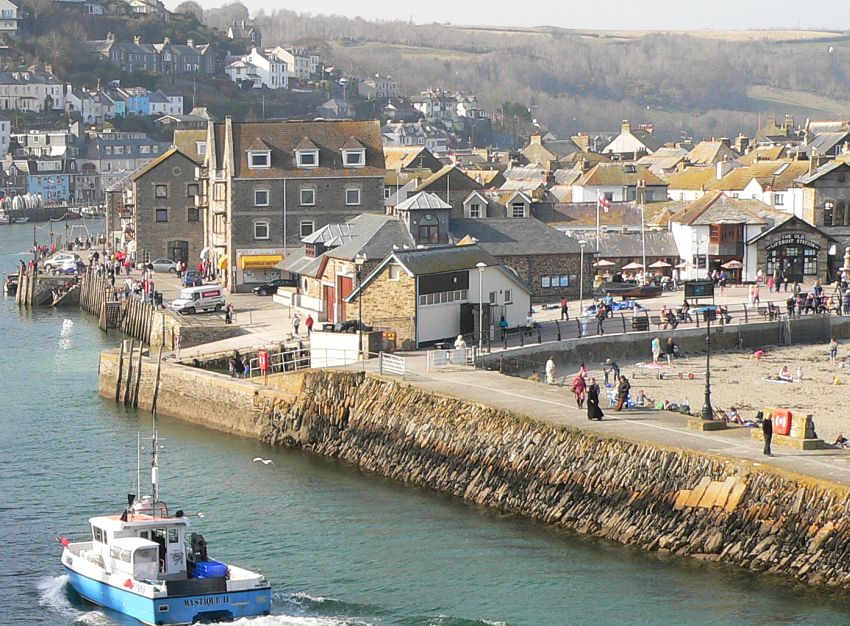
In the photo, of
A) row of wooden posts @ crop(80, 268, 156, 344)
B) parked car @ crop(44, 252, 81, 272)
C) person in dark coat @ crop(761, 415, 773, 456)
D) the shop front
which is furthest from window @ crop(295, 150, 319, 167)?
person in dark coat @ crop(761, 415, 773, 456)

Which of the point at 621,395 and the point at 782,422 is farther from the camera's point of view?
the point at 621,395

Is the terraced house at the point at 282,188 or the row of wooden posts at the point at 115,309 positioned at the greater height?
the terraced house at the point at 282,188

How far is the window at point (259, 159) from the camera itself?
80000 mm

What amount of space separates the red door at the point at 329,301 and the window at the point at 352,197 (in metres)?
16.0

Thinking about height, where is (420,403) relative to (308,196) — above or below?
below

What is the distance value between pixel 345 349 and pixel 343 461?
806 centimetres

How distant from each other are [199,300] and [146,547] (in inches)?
1456

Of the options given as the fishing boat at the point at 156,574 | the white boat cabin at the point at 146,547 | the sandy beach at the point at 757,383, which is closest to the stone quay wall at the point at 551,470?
the sandy beach at the point at 757,383

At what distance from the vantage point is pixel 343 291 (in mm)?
62625

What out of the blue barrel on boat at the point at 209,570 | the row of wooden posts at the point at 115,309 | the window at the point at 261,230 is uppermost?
the window at the point at 261,230

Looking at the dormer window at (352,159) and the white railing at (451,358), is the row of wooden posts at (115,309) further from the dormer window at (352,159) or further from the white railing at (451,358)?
the white railing at (451,358)

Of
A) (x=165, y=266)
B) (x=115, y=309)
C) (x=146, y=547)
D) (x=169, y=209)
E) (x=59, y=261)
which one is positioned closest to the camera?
(x=146, y=547)

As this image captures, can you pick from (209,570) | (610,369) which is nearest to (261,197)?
(610,369)

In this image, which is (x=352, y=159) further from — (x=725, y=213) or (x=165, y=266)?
(x=725, y=213)
